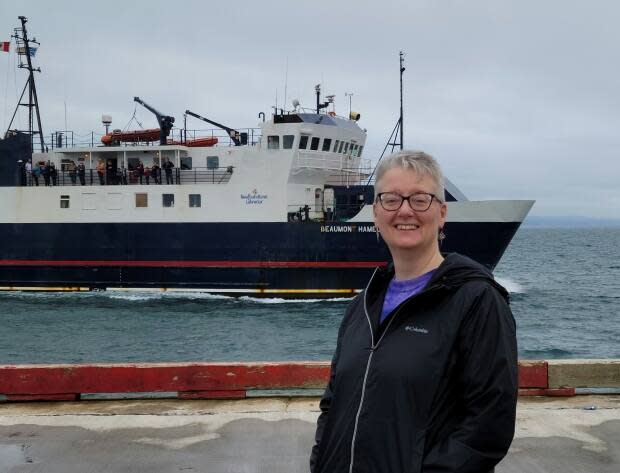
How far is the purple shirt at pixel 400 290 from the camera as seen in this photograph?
2271 millimetres

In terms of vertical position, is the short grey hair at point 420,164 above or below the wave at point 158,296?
above

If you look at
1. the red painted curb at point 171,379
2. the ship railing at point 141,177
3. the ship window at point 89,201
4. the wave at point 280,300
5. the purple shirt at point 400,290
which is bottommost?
the wave at point 280,300

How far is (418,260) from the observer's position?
228 cm

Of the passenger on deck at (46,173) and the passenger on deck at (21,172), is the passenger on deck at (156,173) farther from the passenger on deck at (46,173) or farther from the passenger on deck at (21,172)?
the passenger on deck at (21,172)

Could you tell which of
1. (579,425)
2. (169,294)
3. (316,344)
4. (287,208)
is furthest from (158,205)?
(579,425)

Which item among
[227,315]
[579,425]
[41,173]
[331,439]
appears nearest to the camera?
[331,439]

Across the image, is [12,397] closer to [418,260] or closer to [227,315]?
[418,260]

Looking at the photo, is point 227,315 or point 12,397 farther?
point 227,315

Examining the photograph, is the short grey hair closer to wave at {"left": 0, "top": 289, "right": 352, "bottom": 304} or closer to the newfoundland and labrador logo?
wave at {"left": 0, "top": 289, "right": 352, "bottom": 304}

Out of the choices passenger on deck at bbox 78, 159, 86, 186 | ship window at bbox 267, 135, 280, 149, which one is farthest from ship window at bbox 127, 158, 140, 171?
ship window at bbox 267, 135, 280, 149

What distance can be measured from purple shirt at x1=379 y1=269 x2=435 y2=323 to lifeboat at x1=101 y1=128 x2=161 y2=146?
21.7 meters

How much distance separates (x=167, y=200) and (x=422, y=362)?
64.3 feet

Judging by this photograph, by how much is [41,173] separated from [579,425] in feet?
68.8

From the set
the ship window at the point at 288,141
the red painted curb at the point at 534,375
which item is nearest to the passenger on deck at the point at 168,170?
the ship window at the point at 288,141
